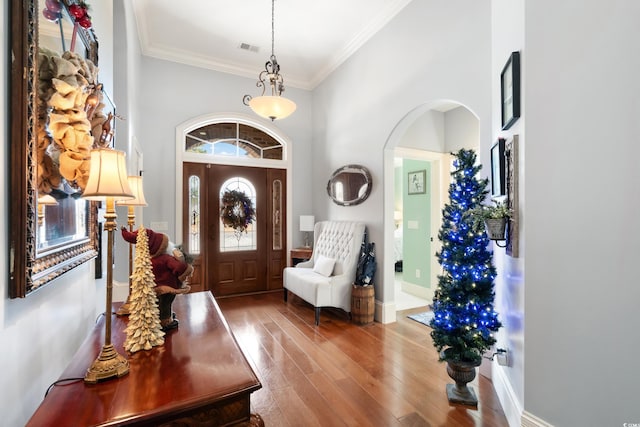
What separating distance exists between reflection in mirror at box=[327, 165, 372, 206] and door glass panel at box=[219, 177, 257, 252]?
138cm

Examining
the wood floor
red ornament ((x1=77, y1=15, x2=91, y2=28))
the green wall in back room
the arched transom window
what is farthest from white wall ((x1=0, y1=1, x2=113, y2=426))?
the green wall in back room

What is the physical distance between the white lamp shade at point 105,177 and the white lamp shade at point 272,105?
2.33 m

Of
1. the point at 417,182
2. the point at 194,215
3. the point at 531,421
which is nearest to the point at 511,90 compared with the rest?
the point at 531,421

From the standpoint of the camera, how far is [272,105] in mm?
Answer: 3197

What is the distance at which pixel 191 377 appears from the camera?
3.42ft

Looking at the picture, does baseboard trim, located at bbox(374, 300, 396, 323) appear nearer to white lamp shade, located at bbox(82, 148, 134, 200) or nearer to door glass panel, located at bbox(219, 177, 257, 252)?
door glass panel, located at bbox(219, 177, 257, 252)

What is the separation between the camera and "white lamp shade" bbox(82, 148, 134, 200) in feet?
3.27

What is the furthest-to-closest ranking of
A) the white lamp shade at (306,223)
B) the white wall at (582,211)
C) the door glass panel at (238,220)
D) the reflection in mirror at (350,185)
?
the white lamp shade at (306,223), the door glass panel at (238,220), the reflection in mirror at (350,185), the white wall at (582,211)

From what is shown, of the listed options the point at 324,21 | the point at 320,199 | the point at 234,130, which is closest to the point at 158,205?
the point at 234,130

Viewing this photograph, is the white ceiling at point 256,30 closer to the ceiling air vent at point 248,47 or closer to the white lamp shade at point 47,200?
the ceiling air vent at point 248,47

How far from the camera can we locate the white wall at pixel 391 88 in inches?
103

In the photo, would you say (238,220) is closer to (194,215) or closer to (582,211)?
(194,215)

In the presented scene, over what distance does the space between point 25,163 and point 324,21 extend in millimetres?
3758

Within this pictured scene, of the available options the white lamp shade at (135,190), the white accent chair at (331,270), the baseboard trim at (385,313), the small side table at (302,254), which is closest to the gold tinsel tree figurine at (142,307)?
the white lamp shade at (135,190)
